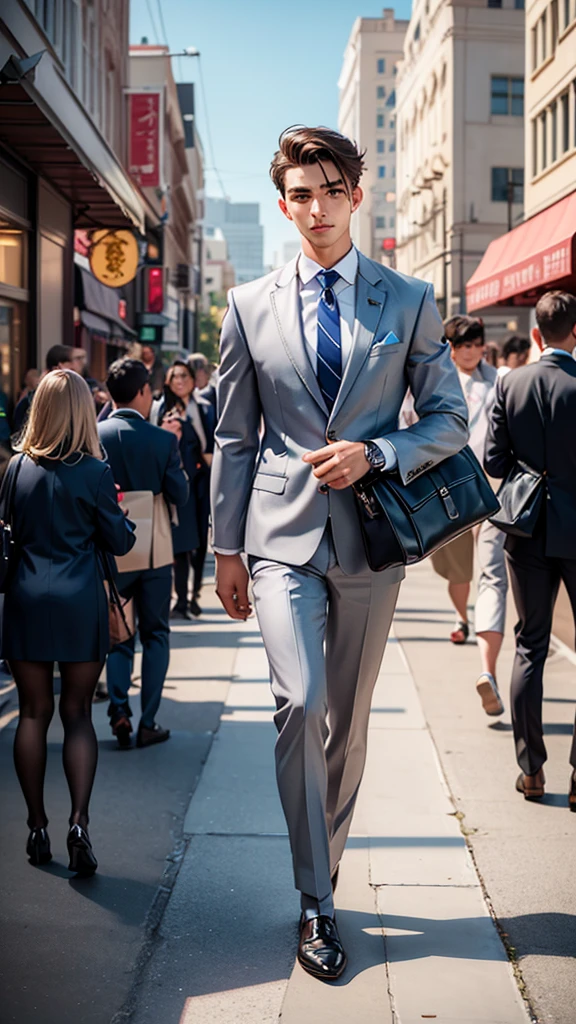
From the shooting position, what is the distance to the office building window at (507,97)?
5347 cm

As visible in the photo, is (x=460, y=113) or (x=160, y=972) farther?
(x=460, y=113)

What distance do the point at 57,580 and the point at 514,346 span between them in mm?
6341

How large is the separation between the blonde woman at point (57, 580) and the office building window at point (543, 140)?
24.8 meters

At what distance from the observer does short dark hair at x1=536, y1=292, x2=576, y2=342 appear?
5.13 m

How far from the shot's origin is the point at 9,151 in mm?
10883

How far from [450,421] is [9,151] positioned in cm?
849

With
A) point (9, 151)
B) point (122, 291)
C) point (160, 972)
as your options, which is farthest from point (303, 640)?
point (122, 291)

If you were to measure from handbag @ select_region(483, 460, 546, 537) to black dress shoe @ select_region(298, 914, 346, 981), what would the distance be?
Answer: 1997 mm

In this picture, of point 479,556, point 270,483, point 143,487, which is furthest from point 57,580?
point 479,556

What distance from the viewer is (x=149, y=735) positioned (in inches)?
240

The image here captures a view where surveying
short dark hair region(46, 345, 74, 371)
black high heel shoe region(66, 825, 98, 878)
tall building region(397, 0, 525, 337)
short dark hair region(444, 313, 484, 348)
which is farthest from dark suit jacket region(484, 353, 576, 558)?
tall building region(397, 0, 525, 337)

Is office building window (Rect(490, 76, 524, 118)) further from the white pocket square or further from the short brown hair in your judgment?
the white pocket square

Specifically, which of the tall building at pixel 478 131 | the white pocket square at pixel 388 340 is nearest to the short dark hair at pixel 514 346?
the white pocket square at pixel 388 340

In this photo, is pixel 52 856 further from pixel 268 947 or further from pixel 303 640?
pixel 303 640
